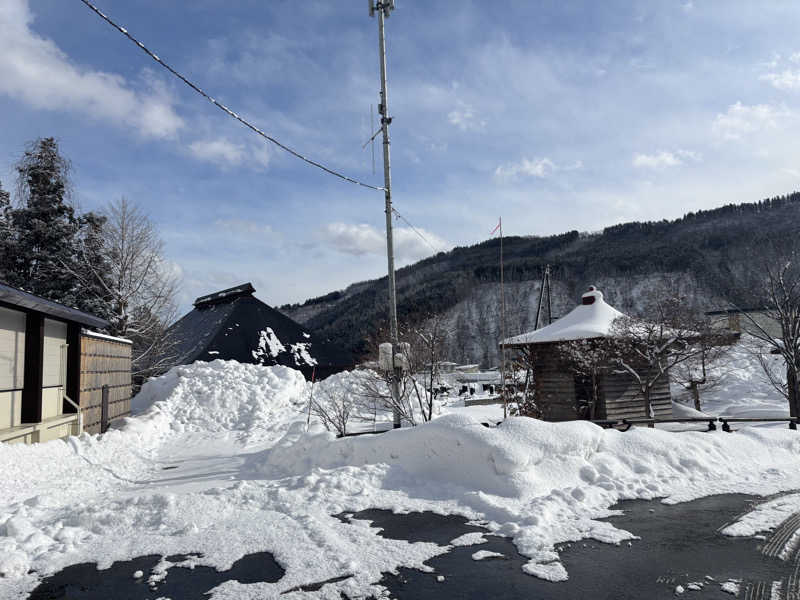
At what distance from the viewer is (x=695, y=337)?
16016mm

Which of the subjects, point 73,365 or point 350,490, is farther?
point 73,365

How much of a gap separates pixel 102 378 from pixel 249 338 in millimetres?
9665

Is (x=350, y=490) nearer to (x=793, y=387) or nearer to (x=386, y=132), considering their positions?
(x=386, y=132)

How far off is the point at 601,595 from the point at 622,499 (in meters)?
3.16

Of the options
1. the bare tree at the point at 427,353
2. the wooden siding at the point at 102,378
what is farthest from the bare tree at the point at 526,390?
the wooden siding at the point at 102,378

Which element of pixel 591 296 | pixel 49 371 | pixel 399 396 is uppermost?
pixel 591 296

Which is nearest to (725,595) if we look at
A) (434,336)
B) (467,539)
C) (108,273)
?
(467,539)

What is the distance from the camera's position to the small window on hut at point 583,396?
54.5ft

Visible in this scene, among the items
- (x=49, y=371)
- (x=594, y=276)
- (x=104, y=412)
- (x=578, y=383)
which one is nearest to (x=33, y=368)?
(x=49, y=371)

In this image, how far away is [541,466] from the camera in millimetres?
7383

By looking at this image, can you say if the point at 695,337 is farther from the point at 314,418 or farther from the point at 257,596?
the point at 257,596

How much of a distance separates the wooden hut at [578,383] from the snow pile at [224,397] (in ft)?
27.3

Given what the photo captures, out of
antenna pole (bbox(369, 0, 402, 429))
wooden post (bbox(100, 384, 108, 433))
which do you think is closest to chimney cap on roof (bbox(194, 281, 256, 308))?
wooden post (bbox(100, 384, 108, 433))

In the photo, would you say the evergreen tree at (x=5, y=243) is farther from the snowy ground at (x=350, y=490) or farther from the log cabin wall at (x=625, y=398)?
the log cabin wall at (x=625, y=398)
